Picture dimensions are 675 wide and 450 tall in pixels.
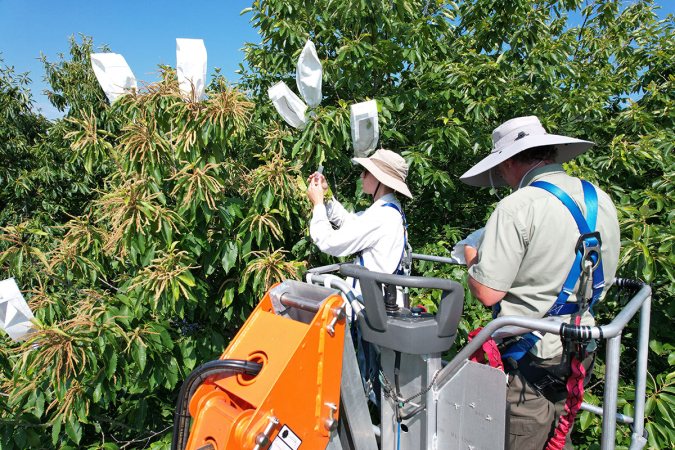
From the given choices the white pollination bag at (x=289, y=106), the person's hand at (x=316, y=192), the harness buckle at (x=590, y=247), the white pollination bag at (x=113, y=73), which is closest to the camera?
the harness buckle at (x=590, y=247)

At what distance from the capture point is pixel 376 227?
2.23 metres

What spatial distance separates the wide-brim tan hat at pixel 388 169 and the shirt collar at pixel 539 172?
0.69m

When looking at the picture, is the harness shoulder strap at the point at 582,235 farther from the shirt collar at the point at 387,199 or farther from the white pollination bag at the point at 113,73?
the white pollination bag at the point at 113,73

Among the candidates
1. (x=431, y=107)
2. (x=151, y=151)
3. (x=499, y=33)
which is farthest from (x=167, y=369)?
(x=499, y=33)

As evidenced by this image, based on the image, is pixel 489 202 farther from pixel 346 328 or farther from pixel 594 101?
pixel 346 328

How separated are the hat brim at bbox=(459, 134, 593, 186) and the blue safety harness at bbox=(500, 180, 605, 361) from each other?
0.16m

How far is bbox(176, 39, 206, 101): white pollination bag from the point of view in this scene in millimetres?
2653

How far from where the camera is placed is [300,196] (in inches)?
115

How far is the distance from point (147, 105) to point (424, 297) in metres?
2.23

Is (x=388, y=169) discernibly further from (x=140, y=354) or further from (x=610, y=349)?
(x=140, y=354)

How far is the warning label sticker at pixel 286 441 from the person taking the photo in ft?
4.42

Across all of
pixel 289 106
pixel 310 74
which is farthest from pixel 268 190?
pixel 310 74

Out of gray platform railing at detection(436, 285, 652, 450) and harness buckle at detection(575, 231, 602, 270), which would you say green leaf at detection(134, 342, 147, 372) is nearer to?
gray platform railing at detection(436, 285, 652, 450)

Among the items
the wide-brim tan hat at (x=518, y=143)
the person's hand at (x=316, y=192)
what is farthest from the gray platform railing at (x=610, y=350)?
the person's hand at (x=316, y=192)
